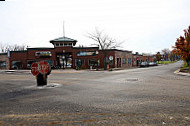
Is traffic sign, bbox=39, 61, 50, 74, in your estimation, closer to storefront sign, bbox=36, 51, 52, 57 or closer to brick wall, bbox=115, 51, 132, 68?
storefront sign, bbox=36, 51, 52, 57

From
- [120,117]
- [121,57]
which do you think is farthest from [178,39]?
[120,117]

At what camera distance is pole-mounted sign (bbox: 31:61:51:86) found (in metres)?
8.44

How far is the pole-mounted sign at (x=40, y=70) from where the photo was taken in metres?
8.44

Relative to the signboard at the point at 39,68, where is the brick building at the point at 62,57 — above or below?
above

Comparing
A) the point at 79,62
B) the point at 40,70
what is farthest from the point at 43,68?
the point at 79,62

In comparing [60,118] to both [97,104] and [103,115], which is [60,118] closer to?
[103,115]

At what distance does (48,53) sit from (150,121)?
105 feet

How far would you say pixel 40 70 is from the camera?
28.1 ft

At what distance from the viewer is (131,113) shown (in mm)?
3826

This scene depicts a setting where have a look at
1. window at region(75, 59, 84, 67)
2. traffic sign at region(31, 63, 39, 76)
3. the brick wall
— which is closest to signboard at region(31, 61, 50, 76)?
traffic sign at region(31, 63, 39, 76)

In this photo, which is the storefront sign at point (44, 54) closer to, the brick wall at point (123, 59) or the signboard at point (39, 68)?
the brick wall at point (123, 59)

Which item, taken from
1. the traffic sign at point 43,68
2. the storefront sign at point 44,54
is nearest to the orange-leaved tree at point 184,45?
the traffic sign at point 43,68

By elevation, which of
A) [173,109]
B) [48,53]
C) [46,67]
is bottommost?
[173,109]

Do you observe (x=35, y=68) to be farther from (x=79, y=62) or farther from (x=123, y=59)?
(x=123, y=59)
